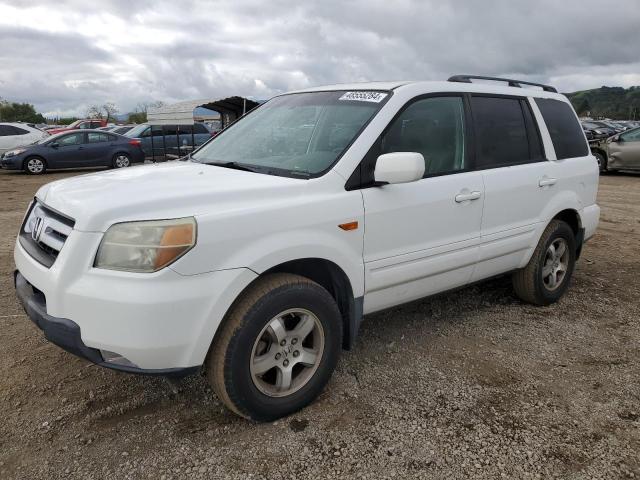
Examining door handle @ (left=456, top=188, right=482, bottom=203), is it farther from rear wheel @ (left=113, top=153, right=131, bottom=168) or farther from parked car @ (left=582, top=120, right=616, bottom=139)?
parked car @ (left=582, top=120, right=616, bottom=139)

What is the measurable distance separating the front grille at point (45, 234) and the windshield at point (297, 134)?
3.51 ft

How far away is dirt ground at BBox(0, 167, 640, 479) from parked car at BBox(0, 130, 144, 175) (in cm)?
1235

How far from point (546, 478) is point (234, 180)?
2060 mm

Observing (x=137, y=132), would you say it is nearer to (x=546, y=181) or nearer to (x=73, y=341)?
(x=546, y=181)

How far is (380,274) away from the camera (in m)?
3.13

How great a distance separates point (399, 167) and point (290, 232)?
0.67 meters

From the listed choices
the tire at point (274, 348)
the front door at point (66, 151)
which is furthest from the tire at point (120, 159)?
the tire at point (274, 348)

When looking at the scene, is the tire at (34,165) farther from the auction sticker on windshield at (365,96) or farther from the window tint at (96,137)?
the auction sticker on windshield at (365,96)

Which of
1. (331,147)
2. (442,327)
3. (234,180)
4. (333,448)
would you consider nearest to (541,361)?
(442,327)

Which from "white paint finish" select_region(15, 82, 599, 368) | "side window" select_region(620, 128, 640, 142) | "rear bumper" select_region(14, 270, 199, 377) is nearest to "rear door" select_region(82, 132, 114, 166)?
"white paint finish" select_region(15, 82, 599, 368)

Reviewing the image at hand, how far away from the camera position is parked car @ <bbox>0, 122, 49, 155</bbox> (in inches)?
647

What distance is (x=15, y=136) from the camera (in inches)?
655

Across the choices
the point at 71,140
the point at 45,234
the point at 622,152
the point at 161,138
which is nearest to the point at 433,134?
the point at 45,234

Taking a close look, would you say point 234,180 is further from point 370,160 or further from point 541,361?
point 541,361
